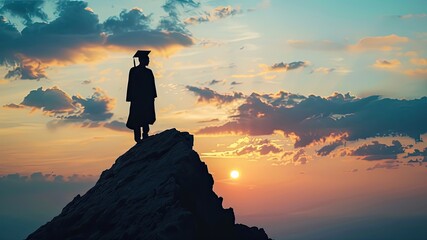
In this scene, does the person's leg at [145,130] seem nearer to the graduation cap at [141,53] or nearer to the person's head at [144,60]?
the person's head at [144,60]

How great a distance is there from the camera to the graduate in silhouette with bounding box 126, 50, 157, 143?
26.2m

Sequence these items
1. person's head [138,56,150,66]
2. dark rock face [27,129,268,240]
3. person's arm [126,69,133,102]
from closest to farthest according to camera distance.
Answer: dark rock face [27,129,268,240] < person's head [138,56,150,66] < person's arm [126,69,133,102]

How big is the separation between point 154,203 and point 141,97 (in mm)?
7360

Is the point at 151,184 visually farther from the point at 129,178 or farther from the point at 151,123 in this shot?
the point at 151,123

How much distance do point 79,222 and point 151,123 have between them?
257 inches

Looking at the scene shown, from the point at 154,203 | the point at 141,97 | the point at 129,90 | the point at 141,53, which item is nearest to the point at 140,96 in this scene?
the point at 141,97

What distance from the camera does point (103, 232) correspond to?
69.0ft

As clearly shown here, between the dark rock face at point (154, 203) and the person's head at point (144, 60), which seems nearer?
the dark rock face at point (154, 203)

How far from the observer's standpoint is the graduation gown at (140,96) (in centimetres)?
2623

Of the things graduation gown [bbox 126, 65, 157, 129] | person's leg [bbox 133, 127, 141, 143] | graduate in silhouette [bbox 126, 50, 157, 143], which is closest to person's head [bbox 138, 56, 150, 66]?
graduate in silhouette [bbox 126, 50, 157, 143]

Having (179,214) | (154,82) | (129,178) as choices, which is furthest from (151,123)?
(179,214)

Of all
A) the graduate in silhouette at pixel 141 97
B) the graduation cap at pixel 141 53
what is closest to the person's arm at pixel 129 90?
the graduate in silhouette at pixel 141 97

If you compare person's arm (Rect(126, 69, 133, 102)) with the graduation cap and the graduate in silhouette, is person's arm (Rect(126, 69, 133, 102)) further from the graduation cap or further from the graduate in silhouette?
the graduation cap

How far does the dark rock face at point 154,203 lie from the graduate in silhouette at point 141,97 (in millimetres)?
1768
